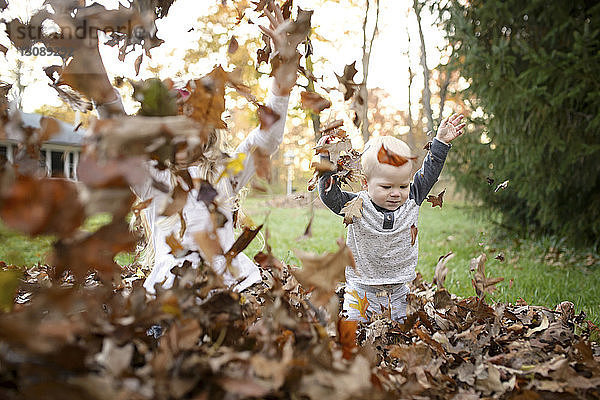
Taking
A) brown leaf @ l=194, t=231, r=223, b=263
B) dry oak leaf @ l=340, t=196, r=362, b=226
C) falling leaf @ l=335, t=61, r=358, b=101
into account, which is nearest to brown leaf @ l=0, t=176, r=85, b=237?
brown leaf @ l=194, t=231, r=223, b=263

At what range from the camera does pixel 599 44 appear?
4.80 m

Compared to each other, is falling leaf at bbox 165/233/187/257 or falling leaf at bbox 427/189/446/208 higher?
falling leaf at bbox 427/189/446/208

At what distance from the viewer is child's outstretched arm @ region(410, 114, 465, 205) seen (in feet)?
8.24

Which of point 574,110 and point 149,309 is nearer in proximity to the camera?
point 149,309

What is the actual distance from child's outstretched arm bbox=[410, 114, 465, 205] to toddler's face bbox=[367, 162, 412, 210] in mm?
155

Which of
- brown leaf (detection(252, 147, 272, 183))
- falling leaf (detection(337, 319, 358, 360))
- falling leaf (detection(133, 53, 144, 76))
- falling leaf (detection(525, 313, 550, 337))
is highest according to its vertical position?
falling leaf (detection(133, 53, 144, 76))

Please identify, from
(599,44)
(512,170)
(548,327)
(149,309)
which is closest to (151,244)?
(149,309)

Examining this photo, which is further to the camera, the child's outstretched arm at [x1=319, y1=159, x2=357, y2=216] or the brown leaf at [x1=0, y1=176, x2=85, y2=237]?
the child's outstretched arm at [x1=319, y1=159, x2=357, y2=216]

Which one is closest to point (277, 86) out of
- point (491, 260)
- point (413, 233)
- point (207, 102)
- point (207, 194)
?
point (207, 102)

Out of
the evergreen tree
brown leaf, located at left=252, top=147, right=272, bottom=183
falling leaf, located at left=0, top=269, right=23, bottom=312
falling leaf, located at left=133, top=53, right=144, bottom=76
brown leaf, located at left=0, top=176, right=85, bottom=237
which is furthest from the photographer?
the evergreen tree

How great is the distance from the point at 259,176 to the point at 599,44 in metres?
5.09

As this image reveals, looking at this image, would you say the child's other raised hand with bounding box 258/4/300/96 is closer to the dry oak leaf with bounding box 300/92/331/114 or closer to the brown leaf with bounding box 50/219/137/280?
the dry oak leaf with bounding box 300/92/331/114

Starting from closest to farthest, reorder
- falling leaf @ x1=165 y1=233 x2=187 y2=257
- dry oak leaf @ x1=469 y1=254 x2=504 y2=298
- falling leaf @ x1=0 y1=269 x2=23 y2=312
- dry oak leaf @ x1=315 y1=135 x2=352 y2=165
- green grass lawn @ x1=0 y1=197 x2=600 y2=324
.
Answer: falling leaf @ x1=0 y1=269 x2=23 y2=312 → falling leaf @ x1=165 y1=233 x2=187 y2=257 → dry oak leaf @ x1=315 y1=135 x2=352 y2=165 → dry oak leaf @ x1=469 y1=254 x2=504 y2=298 → green grass lawn @ x1=0 y1=197 x2=600 y2=324

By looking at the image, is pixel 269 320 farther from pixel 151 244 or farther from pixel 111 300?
pixel 151 244
